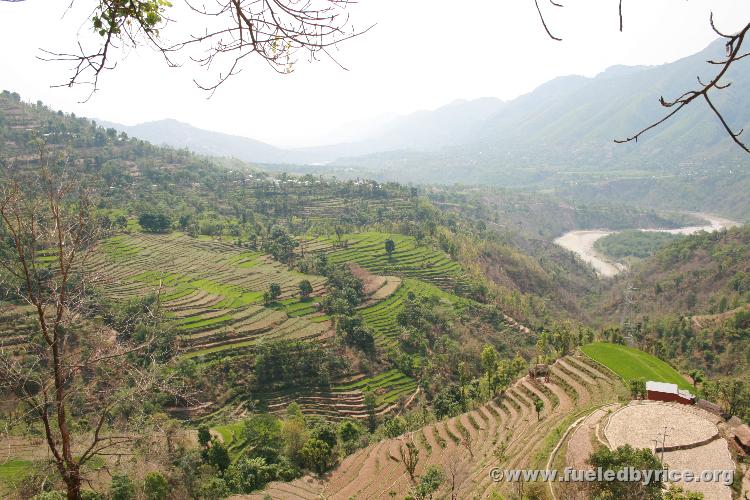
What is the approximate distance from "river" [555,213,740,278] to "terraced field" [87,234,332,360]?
195ft

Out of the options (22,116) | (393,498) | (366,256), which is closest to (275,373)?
(393,498)

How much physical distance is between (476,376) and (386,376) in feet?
22.2

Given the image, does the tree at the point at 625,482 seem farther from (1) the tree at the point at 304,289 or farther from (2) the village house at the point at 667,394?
(1) the tree at the point at 304,289

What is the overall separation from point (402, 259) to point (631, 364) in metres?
26.5

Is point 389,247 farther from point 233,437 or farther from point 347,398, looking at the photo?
point 233,437

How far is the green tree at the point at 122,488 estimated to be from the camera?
14.7 metres

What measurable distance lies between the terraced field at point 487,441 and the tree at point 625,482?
3626 mm

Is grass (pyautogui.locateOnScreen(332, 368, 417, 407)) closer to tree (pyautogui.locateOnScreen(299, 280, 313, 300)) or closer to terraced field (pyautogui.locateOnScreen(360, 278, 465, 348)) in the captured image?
terraced field (pyautogui.locateOnScreen(360, 278, 465, 348))

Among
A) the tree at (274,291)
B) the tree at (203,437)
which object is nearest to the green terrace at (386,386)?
the tree at (203,437)

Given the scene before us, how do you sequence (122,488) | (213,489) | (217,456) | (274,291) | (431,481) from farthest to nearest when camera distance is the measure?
(274,291) → (217,456) → (213,489) → (122,488) → (431,481)

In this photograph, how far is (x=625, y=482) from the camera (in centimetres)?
974

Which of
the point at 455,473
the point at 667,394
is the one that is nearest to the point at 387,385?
the point at 667,394

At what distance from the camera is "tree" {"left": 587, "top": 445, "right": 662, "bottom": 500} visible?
9.39m

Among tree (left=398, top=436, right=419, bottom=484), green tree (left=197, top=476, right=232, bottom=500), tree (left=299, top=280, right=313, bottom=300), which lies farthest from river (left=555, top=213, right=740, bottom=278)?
green tree (left=197, top=476, right=232, bottom=500)
